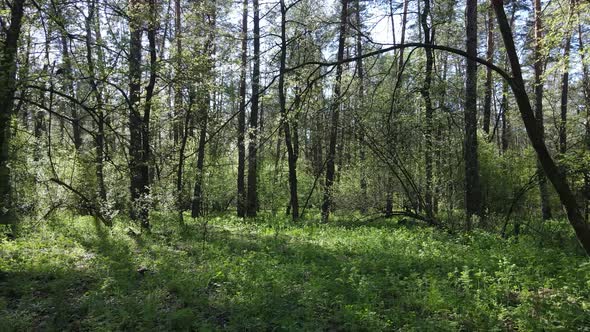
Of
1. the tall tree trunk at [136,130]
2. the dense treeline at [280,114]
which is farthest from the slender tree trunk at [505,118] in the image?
the tall tree trunk at [136,130]

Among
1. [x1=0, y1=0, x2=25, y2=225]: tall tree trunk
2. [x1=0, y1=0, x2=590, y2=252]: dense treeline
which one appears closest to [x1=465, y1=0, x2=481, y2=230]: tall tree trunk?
[x1=0, y1=0, x2=590, y2=252]: dense treeline

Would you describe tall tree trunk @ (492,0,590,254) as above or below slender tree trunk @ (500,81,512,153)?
below

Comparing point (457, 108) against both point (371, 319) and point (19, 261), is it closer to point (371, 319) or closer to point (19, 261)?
point (371, 319)

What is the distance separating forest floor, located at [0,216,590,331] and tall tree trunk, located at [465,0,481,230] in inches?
50.8

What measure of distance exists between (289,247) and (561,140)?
9493mm

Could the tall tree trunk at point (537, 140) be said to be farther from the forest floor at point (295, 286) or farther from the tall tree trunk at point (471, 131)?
the tall tree trunk at point (471, 131)

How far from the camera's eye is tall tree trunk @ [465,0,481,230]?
8766 mm

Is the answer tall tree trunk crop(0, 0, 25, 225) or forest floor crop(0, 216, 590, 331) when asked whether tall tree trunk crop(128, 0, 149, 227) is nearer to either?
forest floor crop(0, 216, 590, 331)

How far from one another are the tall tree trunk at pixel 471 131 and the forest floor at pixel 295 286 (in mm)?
1291

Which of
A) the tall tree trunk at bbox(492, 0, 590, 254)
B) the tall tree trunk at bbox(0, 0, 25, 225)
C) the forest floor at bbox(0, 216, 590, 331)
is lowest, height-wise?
the forest floor at bbox(0, 216, 590, 331)

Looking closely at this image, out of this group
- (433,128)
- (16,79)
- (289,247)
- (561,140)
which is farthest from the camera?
(561,140)

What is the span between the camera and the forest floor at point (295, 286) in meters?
4.38

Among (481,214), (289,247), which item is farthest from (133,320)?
(481,214)

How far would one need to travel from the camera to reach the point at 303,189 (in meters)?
26.1
